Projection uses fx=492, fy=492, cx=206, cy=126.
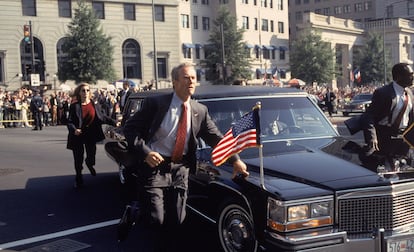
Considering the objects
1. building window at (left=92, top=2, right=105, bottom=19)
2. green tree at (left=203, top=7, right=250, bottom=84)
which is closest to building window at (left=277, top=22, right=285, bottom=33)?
green tree at (left=203, top=7, right=250, bottom=84)

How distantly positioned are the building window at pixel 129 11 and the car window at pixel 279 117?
54.6 metres

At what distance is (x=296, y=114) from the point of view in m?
5.59

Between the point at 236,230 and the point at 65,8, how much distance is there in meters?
53.7

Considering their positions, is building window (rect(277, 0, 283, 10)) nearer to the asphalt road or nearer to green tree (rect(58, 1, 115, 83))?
green tree (rect(58, 1, 115, 83))

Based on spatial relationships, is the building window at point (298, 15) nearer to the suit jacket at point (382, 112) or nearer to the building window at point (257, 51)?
the building window at point (257, 51)

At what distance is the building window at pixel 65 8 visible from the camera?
175 feet

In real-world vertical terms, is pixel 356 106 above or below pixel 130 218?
below

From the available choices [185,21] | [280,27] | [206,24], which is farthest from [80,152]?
[280,27]

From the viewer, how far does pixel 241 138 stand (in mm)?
4141

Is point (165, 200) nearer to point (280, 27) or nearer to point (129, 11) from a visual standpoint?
point (129, 11)

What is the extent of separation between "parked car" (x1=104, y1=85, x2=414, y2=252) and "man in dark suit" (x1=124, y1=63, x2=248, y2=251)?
0.31m

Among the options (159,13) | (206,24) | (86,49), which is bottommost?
(86,49)

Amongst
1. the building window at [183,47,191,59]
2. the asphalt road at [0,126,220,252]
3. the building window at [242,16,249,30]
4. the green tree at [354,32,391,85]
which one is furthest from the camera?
the green tree at [354,32,391,85]

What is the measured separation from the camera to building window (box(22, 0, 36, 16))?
5128 cm
